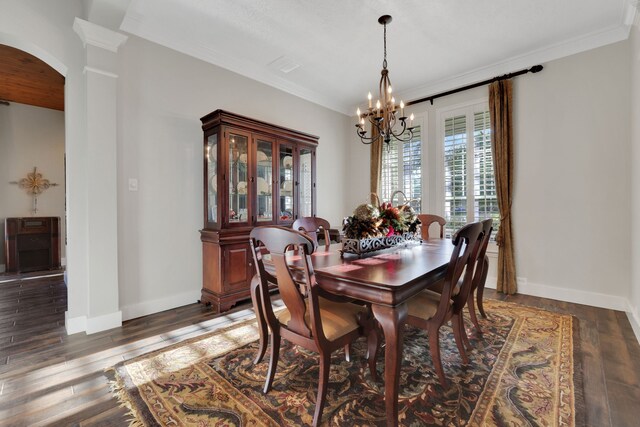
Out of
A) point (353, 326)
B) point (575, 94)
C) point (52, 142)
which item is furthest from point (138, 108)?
point (575, 94)

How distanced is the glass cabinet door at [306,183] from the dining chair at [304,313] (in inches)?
88.0

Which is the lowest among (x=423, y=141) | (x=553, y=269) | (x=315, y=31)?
(x=553, y=269)

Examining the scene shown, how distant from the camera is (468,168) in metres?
3.94

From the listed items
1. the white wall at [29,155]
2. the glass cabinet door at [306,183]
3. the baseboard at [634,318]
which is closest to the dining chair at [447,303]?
the baseboard at [634,318]

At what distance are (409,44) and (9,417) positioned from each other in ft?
14.5

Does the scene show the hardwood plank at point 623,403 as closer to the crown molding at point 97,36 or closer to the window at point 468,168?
the window at point 468,168

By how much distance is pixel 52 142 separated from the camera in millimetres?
5438

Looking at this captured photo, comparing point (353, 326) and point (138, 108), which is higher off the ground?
point (138, 108)

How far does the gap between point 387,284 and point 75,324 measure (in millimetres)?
2851

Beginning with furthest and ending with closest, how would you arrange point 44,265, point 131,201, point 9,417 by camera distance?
point 44,265, point 131,201, point 9,417

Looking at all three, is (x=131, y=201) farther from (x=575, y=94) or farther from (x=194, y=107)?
(x=575, y=94)

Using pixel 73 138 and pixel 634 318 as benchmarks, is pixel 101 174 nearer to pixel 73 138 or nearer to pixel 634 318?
pixel 73 138

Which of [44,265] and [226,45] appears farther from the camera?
[44,265]

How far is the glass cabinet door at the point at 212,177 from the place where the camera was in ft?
10.2
